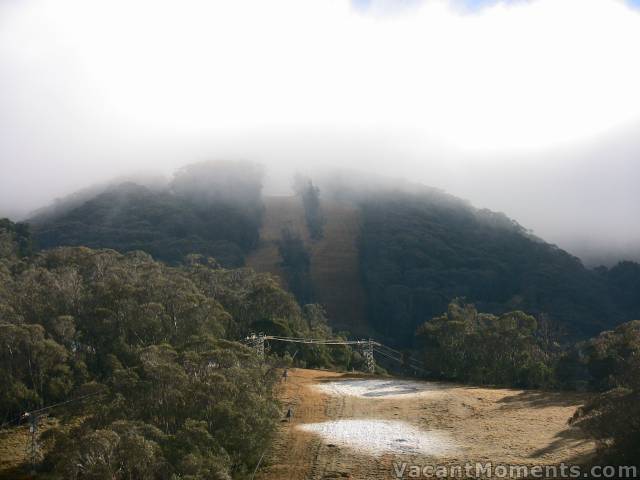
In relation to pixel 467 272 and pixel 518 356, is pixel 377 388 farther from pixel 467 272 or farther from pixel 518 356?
pixel 467 272

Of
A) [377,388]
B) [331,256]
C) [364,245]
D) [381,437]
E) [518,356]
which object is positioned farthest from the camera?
[331,256]

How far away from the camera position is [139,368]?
24.7 metres

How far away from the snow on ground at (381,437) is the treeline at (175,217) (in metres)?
58.0

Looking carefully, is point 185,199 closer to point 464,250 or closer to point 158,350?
point 464,250

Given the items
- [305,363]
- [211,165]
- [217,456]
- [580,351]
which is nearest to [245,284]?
[305,363]

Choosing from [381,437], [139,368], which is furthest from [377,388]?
[139,368]

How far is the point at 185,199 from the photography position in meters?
104

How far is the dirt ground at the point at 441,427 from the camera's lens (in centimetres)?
2248

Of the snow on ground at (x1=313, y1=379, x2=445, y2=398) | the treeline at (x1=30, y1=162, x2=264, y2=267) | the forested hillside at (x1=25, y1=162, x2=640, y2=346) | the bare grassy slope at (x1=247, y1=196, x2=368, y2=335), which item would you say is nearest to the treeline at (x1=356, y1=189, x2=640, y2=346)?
the forested hillside at (x1=25, y1=162, x2=640, y2=346)

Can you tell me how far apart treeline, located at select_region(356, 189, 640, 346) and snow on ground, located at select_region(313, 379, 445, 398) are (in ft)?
122

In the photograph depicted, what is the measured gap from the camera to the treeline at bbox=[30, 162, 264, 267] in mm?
88625

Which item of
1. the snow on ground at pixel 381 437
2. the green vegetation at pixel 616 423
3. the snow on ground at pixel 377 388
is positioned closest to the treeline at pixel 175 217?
the snow on ground at pixel 377 388

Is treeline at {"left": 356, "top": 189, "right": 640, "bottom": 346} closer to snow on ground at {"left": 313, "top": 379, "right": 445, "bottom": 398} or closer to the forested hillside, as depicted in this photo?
the forested hillside

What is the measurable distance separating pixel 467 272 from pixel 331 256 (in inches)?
856
